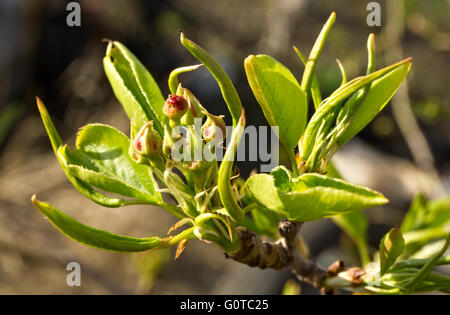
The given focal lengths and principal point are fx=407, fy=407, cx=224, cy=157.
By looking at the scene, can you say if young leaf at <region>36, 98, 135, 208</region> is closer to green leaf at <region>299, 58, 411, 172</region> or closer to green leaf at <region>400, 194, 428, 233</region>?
green leaf at <region>299, 58, 411, 172</region>

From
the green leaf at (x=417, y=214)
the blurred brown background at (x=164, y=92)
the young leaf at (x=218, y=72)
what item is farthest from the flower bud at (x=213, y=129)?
the blurred brown background at (x=164, y=92)

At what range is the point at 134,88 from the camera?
1.68 feet

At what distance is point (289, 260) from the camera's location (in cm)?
58

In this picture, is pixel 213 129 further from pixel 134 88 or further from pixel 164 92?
pixel 164 92

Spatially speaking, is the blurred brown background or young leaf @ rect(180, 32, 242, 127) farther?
the blurred brown background

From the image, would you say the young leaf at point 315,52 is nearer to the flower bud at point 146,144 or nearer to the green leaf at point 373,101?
the green leaf at point 373,101

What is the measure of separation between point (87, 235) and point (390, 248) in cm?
34

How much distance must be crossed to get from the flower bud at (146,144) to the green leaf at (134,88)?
70 millimetres

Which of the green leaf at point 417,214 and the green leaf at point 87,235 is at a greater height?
the green leaf at point 417,214

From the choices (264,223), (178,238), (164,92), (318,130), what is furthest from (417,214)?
(164,92)

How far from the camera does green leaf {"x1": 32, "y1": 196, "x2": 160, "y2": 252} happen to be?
15.1 inches

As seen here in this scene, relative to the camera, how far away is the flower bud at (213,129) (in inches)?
16.1

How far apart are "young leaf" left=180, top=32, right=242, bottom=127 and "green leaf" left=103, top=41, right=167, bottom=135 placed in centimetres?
9

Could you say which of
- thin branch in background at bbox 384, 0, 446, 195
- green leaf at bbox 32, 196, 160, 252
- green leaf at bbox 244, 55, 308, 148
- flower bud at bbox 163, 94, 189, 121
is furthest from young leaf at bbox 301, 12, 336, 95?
thin branch in background at bbox 384, 0, 446, 195
